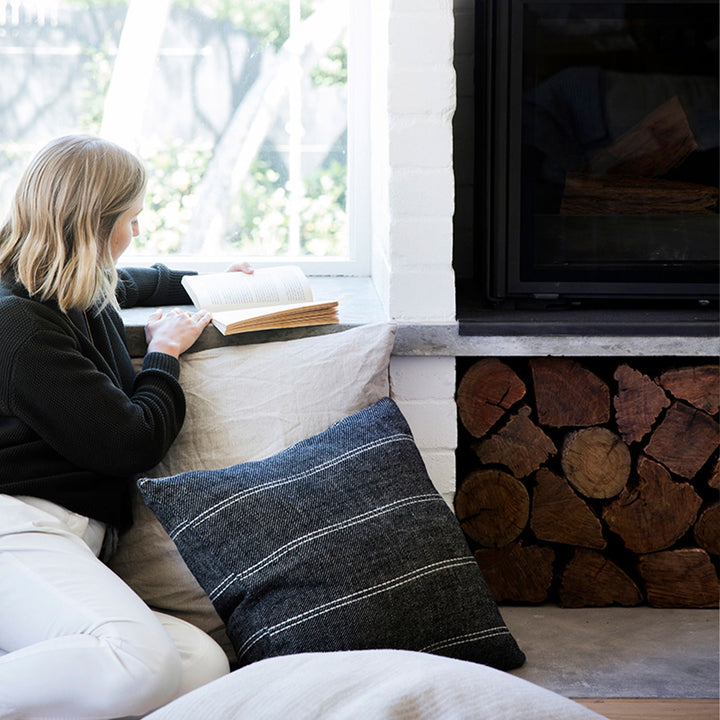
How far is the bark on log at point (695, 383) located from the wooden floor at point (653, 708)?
58 cm

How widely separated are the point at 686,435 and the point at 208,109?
4.65 feet

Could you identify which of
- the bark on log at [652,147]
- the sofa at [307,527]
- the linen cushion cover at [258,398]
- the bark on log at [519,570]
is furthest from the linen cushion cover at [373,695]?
the bark on log at [652,147]

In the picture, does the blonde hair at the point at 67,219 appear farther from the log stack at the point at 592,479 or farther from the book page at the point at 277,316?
the log stack at the point at 592,479

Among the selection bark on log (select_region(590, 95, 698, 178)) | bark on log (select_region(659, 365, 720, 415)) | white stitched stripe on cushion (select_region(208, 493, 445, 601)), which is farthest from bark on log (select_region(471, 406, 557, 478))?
bark on log (select_region(590, 95, 698, 178))

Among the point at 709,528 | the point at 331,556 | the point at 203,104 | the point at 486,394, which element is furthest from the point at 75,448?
the point at 709,528

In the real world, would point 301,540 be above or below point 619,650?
above

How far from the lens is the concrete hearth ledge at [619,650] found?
62.9 inches

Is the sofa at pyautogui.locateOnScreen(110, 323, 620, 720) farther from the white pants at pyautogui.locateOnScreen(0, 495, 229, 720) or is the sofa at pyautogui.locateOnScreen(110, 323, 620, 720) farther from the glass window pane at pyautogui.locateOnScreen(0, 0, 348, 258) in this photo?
the glass window pane at pyautogui.locateOnScreen(0, 0, 348, 258)

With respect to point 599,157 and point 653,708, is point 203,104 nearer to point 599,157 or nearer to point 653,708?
point 599,157

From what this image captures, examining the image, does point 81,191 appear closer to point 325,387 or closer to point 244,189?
point 325,387

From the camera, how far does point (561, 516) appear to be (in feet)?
6.10

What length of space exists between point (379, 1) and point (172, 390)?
3.18 ft

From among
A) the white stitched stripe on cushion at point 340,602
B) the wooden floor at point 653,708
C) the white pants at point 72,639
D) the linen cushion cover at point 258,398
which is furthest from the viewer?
the linen cushion cover at point 258,398

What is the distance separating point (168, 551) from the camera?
5.31ft
